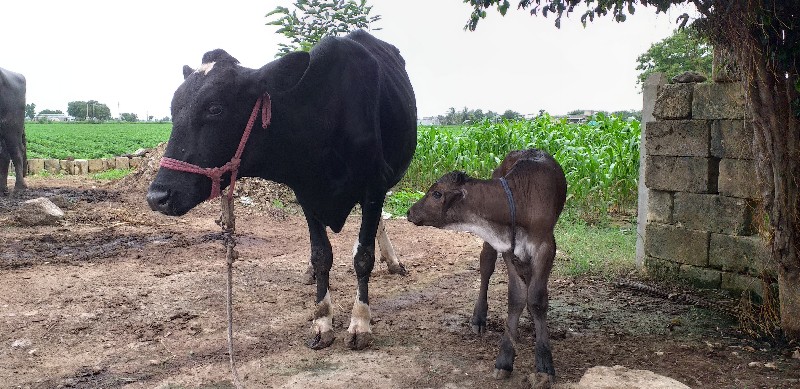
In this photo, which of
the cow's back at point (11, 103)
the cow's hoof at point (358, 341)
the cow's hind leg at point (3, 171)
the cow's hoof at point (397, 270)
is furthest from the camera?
the cow's hind leg at point (3, 171)

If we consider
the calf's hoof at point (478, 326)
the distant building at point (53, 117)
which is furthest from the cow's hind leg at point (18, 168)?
the distant building at point (53, 117)

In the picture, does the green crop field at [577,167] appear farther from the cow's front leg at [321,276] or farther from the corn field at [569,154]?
the cow's front leg at [321,276]

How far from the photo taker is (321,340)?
13.2 ft

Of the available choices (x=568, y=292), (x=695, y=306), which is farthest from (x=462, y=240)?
(x=695, y=306)

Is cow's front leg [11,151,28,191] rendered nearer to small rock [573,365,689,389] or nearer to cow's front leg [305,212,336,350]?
cow's front leg [305,212,336,350]

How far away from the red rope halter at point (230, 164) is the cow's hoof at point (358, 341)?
3.64 ft

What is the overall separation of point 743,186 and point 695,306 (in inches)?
37.1

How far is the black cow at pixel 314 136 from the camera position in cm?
340

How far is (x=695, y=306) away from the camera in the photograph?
479 centimetres

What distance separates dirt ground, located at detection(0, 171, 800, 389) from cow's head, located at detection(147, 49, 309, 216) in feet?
3.26

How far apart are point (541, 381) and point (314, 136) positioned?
1.80 m

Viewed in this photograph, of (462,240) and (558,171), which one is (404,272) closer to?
(462,240)

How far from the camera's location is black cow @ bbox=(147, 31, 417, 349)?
340 centimetres

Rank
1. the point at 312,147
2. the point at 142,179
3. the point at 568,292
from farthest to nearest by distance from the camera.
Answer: the point at 142,179 → the point at 568,292 → the point at 312,147
